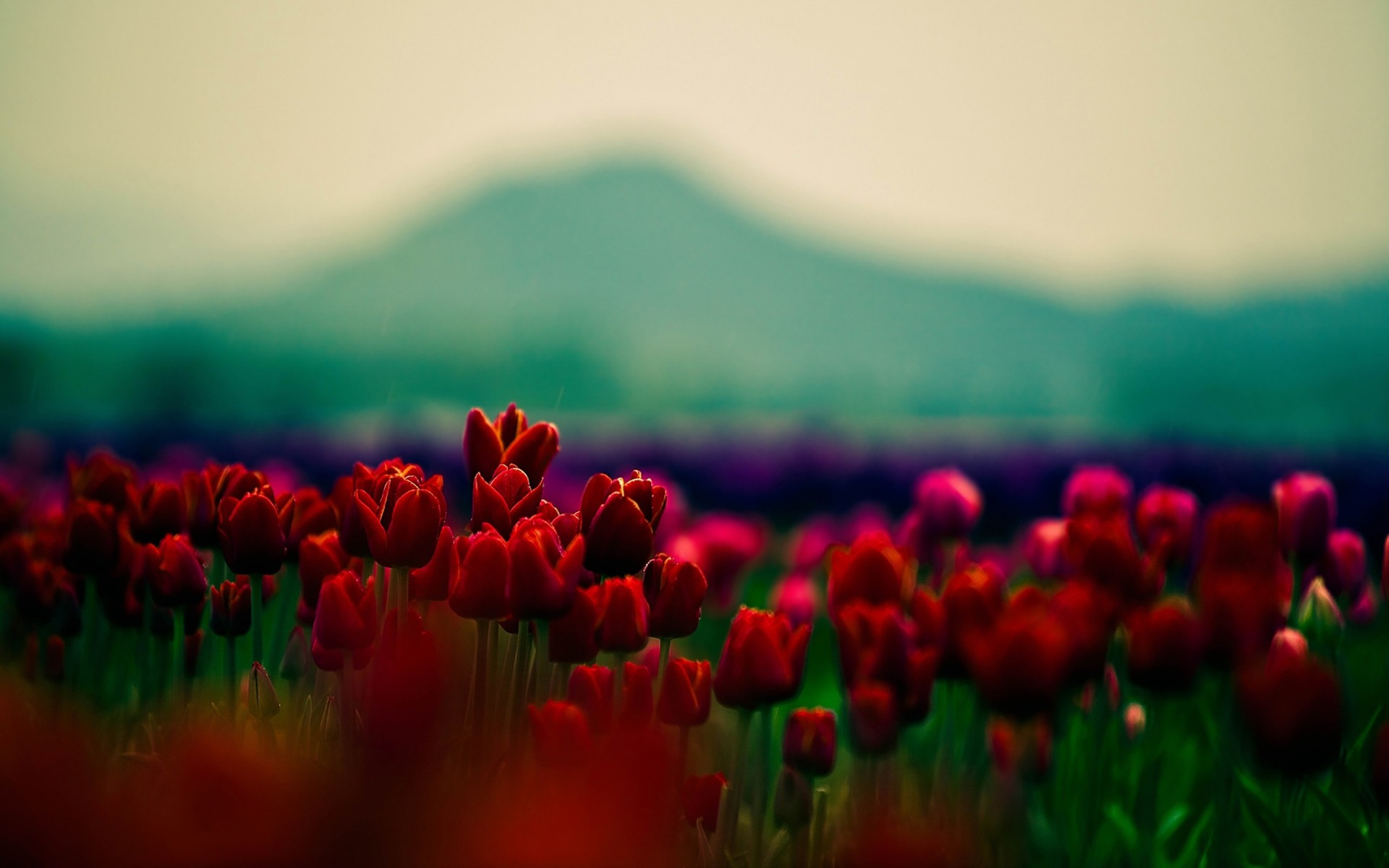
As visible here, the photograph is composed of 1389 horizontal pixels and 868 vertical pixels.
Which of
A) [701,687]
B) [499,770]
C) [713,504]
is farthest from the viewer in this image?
[713,504]

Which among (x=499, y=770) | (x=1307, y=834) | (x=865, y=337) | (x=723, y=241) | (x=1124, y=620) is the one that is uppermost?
(x=723, y=241)

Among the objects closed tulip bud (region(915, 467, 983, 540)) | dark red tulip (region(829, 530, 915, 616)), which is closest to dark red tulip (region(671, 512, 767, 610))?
closed tulip bud (region(915, 467, 983, 540))

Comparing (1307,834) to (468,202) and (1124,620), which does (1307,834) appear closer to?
(1124,620)

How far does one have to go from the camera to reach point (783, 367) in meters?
30.5

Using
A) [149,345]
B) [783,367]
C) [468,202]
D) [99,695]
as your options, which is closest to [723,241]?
[468,202]

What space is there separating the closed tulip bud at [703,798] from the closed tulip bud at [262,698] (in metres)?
0.44

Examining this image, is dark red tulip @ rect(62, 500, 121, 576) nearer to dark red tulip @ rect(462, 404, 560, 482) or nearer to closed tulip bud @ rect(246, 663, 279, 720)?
closed tulip bud @ rect(246, 663, 279, 720)

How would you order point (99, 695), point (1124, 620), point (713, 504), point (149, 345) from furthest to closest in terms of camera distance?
1. point (149, 345)
2. point (713, 504)
3. point (99, 695)
4. point (1124, 620)

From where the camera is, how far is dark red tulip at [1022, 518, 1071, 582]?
154 centimetres

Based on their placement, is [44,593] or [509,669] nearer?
[509,669]

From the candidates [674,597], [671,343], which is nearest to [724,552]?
[674,597]

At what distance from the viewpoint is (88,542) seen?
1.15 metres

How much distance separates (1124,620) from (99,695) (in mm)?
1388

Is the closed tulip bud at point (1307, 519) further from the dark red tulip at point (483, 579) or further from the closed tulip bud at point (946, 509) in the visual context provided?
the dark red tulip at point (483, 579)
